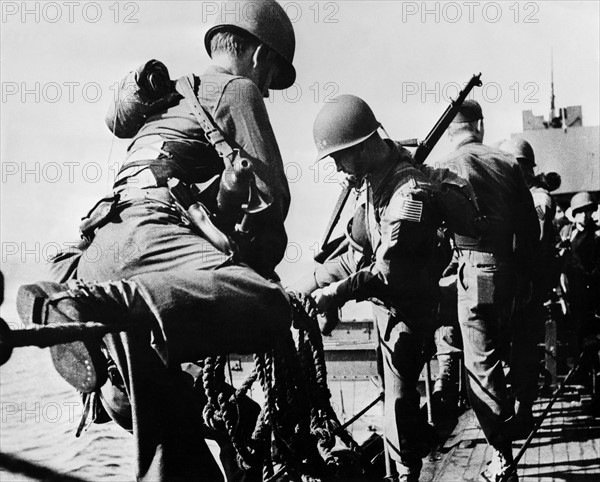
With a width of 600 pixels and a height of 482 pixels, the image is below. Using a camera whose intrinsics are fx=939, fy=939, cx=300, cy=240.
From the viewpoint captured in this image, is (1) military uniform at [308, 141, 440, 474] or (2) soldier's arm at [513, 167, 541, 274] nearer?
(1) military uniform at [308, 141, 440, 474]

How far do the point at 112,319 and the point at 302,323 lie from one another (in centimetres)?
100

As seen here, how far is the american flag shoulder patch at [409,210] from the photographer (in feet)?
19.0

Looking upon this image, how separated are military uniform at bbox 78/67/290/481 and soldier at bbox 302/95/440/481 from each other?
170 cm

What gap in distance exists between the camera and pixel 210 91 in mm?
4211

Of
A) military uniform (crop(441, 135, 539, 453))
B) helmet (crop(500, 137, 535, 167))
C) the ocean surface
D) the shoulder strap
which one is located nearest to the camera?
the shoulder strap

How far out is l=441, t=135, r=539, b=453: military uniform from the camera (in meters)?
6.48

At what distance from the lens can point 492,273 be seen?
6711 mm

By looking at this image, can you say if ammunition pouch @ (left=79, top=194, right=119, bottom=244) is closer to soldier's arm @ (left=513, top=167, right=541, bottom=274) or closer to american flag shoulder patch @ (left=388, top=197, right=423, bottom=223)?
american flag shoulder patch @ (left=388, top=197, right=423, bottom=223)

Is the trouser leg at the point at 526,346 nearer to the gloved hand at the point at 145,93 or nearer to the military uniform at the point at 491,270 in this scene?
the military uniform at the point at 491,270

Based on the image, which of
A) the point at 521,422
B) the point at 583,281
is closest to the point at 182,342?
the point at 521,422

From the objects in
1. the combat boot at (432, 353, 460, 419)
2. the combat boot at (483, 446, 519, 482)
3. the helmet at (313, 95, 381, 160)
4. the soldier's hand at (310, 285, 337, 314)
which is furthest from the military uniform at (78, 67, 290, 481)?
the combat boot at (432, 353, 460, 419)

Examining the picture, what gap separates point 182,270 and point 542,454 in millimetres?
4986

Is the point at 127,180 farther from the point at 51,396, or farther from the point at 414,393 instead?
the point at 51,396

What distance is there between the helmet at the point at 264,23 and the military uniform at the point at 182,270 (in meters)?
0.24
